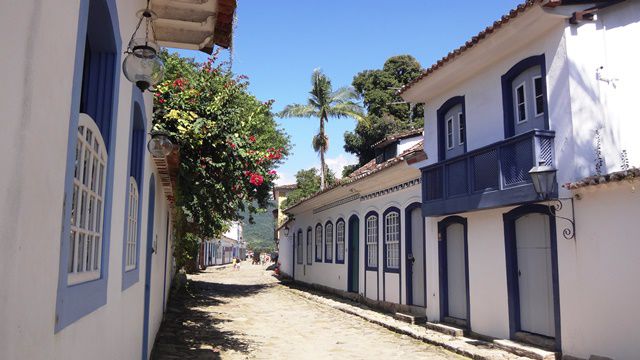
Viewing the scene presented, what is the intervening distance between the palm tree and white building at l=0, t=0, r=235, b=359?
27.0m

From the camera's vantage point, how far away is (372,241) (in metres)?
16.0

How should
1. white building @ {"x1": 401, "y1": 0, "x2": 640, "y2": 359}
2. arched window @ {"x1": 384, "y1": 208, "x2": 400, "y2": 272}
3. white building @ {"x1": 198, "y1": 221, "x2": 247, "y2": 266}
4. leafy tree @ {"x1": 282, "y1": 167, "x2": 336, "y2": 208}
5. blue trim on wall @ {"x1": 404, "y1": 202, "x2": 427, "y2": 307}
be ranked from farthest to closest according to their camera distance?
white building @ {"x1": 198, "y1": 221, "x2": 247, "y2": 266}, leafy tree @ {"x1": 282, "y1": 167, "x2": 336, "y2": 208}, arched window @ {"x1": 384, "y1": 208, "x2": 400, "y2": 272}, blue trim on wall @ {"x1": 404, "y1": 202, "x2": 427, "y2": 307}, white building @ {"x1": 401, "y1": 0, "x2": 640, "y2": 359}

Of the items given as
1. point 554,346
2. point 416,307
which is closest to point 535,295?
point 554,346

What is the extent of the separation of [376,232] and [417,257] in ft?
8.43

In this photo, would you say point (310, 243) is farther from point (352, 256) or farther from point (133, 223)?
point (133, 223)

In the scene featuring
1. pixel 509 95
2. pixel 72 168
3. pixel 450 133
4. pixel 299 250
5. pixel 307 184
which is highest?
pixel 307 184

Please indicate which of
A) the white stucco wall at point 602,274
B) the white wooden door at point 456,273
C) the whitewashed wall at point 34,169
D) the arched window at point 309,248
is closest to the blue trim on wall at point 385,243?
the white wooden door at point 456,273

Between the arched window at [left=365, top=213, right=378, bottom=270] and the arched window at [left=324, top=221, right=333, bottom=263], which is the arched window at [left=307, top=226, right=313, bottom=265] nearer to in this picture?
the arched window at [left=324, top=221, right=333, bottom=263]

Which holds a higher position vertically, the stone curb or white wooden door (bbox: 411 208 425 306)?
white wooden door (bbox: 411 208 425 306)

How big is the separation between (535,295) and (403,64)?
85.7ft

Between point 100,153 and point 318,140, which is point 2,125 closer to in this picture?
point 100,153

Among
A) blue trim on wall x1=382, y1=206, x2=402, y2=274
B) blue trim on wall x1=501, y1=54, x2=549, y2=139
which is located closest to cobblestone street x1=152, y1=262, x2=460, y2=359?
blue trim on wall x1=382, y1=206, x2=402, y2=274

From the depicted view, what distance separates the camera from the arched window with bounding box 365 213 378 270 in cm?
1568

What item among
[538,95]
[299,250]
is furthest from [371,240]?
[299,250]
